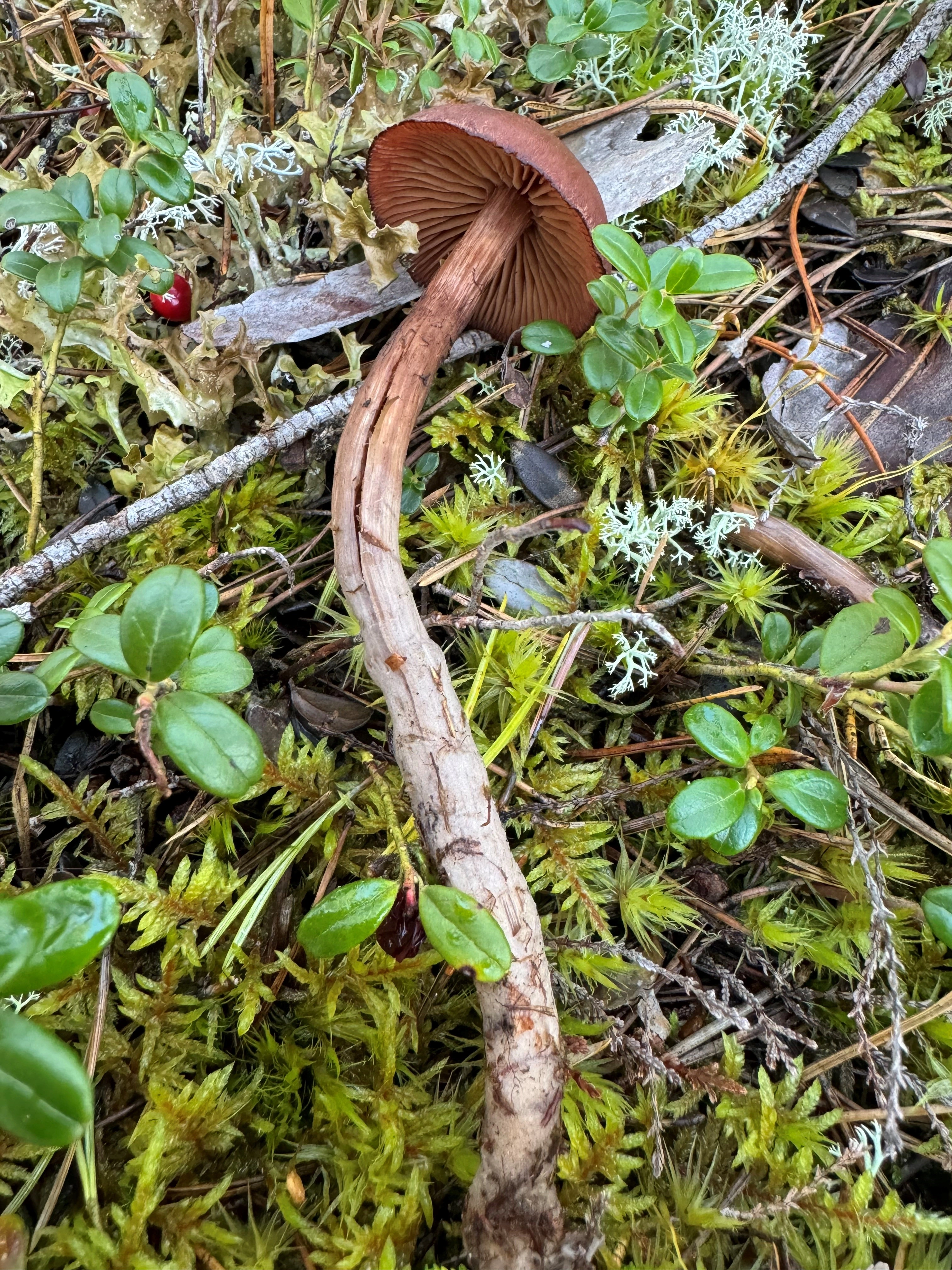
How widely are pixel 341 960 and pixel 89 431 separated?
5.52 feet

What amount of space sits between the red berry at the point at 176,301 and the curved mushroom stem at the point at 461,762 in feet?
2.14

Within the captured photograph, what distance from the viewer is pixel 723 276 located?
1.88 meters

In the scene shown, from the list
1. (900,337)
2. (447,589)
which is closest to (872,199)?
(900,337)

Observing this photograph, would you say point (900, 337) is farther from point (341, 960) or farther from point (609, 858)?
point (341, 960)

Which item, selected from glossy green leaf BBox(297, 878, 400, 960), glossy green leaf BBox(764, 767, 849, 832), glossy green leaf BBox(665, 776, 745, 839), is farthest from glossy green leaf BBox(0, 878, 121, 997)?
glossy green leaf BBox(764, 767, 849, 832)

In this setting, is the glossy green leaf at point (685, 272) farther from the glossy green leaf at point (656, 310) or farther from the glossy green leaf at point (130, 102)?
the glossy green leaf at point (130, 102)

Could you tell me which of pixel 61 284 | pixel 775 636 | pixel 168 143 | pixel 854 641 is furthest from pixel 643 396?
pixel 61 284

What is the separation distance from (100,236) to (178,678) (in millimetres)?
1133

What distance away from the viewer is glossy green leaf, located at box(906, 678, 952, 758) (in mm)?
1523

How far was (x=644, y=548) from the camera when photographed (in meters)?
2.11

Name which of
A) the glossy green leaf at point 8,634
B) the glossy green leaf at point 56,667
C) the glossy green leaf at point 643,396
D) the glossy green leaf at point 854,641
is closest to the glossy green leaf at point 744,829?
the glossy green leaf at point 854,641

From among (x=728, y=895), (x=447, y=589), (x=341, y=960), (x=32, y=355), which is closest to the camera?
(x=341, y=960)

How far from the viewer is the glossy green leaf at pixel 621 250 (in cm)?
182

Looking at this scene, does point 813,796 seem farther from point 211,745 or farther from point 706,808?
point 211,745
